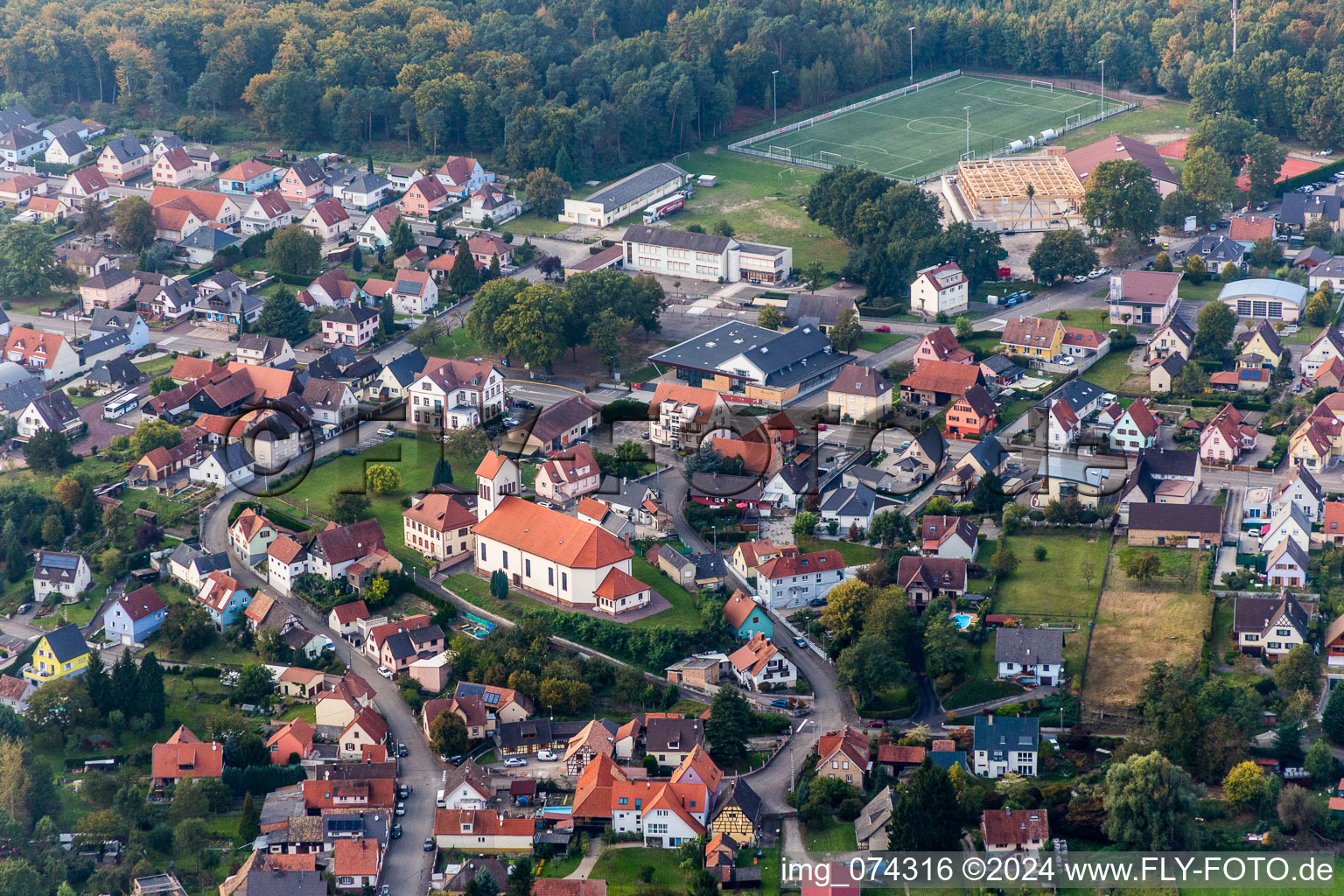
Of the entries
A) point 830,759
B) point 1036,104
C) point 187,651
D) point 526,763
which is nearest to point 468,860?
point 526,763

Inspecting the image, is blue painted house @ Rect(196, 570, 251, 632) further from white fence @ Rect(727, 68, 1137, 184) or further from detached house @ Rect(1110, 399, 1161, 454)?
white fence @ Rect(727, 68, 1137, 184)

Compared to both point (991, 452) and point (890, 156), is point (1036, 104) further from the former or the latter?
point (991, 452)

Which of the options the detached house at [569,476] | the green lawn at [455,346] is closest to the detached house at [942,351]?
the detached house at [569,476]

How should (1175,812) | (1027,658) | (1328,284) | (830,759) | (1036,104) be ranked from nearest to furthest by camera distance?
(1175,812) → (830,759) → (1027,658) → (1328,284) → (1036,104)

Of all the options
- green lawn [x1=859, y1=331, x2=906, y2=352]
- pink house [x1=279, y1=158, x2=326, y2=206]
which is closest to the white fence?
green lawn [x1=859, y1=331, x2=906, y2=352]

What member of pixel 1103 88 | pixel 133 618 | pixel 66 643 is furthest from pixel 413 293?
pixel 1103 88

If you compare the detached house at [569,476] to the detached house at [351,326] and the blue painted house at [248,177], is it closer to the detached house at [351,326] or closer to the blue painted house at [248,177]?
the detached house at [351,326]

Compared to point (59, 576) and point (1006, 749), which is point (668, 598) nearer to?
point (1006, 749)
